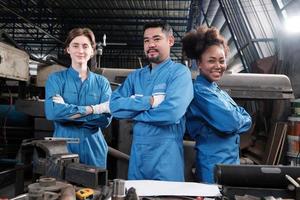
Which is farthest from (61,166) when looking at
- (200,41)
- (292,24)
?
(292,24)

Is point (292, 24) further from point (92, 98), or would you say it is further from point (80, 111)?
point (80, 111)

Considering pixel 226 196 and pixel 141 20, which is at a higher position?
pixel 141 20

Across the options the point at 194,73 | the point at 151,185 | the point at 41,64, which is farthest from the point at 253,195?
the point at 41,64

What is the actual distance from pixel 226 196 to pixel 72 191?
0.42 m

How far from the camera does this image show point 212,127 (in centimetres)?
140

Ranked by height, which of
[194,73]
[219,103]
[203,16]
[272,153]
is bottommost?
[272,153]

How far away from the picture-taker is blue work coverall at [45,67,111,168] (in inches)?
64.1

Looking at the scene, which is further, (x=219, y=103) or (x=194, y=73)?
(x=194, y=73)

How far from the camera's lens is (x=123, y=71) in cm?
259

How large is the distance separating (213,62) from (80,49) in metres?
0.72

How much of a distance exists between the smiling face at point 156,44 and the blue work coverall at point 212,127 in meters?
0.22

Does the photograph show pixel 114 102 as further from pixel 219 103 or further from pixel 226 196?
pixel 226 196

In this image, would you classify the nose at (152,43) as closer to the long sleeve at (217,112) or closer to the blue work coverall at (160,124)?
the blue work coverall at (160,124)

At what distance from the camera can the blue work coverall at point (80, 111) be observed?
1628mm
